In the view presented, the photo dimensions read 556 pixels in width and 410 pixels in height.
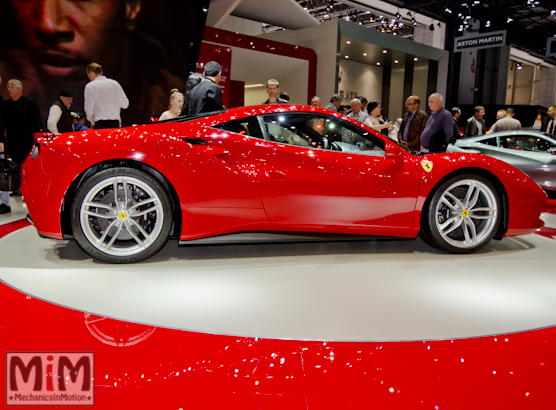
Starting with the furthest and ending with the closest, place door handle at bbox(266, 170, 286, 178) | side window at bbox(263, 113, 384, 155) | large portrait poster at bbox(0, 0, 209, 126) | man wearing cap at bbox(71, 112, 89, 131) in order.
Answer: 1. large portrait poster at bbox(0, 0, 209, 126)
2. man wearing cap at bbox(71, 112, 89, 131)
3. side window at bbox(263, 113, 384, 155)
4. door handle at bbox(266, 170, 286, 178)

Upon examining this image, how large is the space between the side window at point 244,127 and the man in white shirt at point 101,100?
8.73 ft

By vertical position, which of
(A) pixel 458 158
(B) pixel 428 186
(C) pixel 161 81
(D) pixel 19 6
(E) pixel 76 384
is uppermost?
(D) pixel 19 6

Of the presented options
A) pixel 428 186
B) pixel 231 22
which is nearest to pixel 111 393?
pixel 428 186

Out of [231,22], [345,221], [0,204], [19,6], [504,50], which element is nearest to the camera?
[345,221]

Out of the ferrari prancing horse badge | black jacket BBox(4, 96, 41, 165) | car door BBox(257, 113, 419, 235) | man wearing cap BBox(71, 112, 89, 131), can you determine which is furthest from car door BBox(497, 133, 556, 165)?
man wearing cap BBox(71, 112, 89, 131)

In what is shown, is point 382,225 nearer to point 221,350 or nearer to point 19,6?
point 221,350

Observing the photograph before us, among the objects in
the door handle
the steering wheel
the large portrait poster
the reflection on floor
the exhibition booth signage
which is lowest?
the reflection on floor

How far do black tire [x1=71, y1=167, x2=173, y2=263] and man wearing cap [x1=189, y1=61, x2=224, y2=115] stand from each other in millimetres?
1553

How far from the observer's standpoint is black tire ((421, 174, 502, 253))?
3.23 meters

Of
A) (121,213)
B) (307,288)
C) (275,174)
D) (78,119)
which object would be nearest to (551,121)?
(275,174)

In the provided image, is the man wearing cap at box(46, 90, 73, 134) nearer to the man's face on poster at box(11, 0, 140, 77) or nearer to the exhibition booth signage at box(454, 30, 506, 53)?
the man's face on poster at box(11, 0, 140, 77)

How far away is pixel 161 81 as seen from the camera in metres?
9.29

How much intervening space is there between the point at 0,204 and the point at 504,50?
77.8ft

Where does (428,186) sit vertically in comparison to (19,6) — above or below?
below
